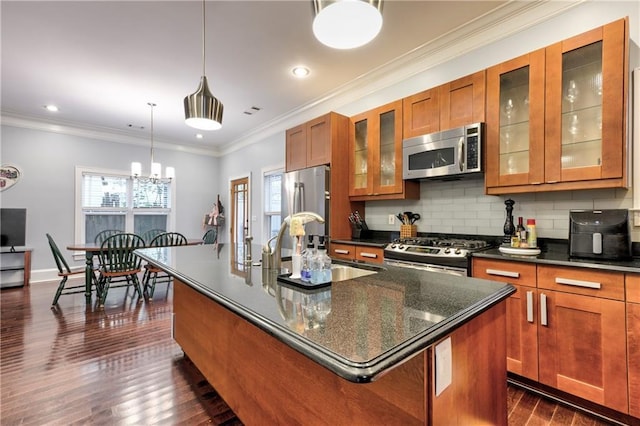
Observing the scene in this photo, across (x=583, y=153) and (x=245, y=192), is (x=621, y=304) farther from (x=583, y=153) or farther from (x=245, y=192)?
(x=245, y=192)

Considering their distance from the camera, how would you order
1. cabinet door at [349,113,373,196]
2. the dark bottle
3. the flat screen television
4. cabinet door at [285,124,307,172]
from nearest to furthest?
the dark bottle
cabinet door at [349,113,373,196]
cabinet door at [285,124,307,172]
the flat screen television

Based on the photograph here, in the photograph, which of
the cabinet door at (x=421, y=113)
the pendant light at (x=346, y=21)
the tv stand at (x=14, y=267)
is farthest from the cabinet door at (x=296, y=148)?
the tv stand at (x=14, y=267)

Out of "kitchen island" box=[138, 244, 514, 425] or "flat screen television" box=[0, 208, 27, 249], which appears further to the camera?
"flat screen television" box=[0, 208, 27, 249]

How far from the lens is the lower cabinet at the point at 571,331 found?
1.62m

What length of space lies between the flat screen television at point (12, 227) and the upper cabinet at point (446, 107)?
6.12 metres

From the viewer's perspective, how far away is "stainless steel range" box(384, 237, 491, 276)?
2254 mm

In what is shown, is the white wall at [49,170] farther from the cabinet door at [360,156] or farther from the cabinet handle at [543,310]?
the cabinet handle at [543,310]

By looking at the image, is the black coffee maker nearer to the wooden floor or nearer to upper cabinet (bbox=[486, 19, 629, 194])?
upper cabinet (bbox=[486, 19, 629, 194])

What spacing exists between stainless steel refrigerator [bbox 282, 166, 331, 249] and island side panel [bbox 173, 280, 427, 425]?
1.81 m

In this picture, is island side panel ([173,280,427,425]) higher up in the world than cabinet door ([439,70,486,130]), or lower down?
lower down

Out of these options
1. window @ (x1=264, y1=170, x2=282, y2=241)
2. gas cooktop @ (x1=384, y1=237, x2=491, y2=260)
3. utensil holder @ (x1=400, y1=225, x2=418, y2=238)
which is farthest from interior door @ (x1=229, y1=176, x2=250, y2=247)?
Result: gas cooktop @ (x1=384, y1=237, x2=491, y2=260)

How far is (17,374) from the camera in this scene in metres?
2.18

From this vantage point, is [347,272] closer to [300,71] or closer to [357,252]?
[357,252]

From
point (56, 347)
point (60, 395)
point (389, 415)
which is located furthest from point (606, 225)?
point (56, 347)
